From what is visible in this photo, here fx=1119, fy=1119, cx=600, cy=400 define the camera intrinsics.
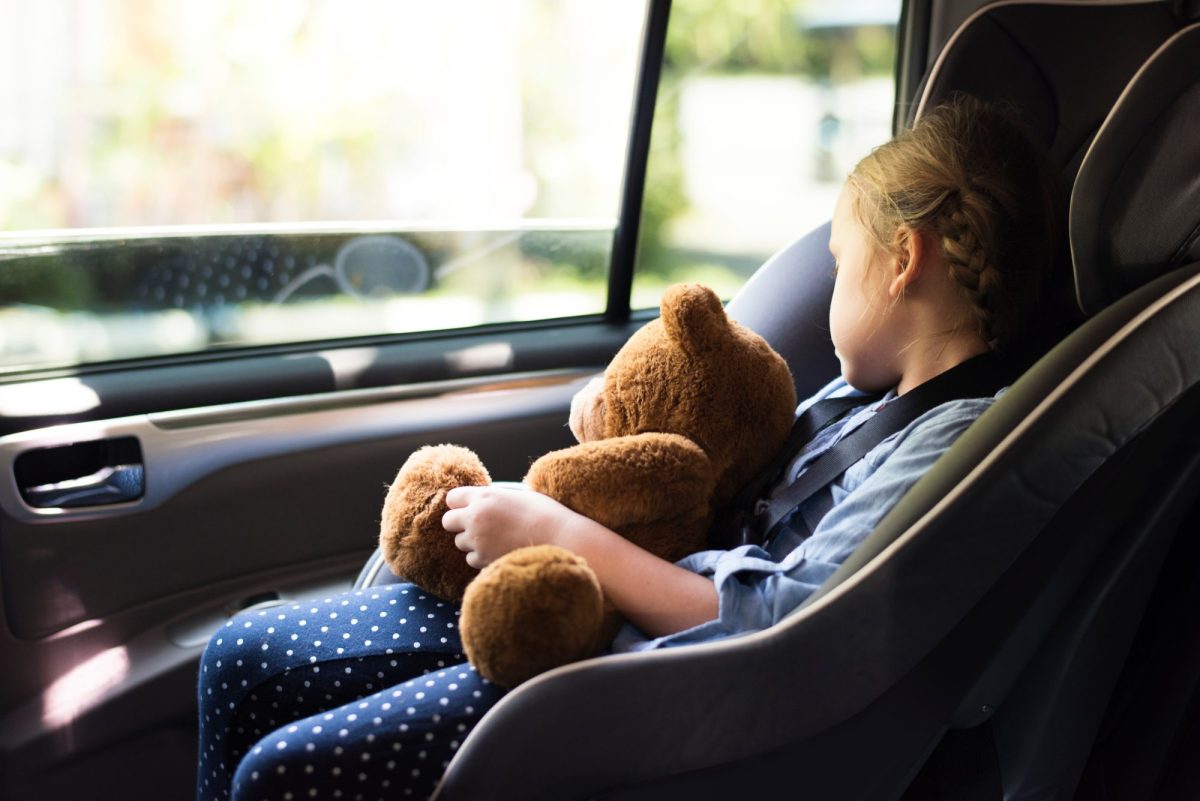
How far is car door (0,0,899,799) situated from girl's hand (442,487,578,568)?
0.79 metres

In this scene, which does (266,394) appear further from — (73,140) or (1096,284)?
(1096,284)

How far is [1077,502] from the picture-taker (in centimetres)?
113

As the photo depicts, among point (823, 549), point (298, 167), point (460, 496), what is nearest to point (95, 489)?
point (298, 167)

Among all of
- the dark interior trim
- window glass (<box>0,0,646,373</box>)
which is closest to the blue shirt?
window glass (<box>0,0,646,373</box>)

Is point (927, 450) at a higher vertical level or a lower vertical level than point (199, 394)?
higher

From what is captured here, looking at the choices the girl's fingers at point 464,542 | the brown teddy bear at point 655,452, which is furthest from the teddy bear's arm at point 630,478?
the girl's fingers at point 464,542

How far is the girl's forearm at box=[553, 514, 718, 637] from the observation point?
46.6 inches

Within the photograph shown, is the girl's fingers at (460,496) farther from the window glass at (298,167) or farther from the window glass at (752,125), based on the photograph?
the window glass at (752,125)

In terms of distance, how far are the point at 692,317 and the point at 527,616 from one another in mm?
425

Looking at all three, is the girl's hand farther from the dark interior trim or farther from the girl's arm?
the dark interior trim

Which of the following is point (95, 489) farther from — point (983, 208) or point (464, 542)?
point (983, 208)

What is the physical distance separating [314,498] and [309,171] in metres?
0.63

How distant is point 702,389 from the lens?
1.30 metres

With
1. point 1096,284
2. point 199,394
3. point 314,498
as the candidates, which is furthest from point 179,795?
point 1096,284
